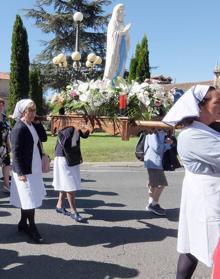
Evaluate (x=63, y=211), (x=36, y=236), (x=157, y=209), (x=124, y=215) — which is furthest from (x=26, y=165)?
(x=157, y=209)

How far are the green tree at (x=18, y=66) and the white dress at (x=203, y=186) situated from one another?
2278cm

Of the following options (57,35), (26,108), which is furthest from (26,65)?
(26,108)

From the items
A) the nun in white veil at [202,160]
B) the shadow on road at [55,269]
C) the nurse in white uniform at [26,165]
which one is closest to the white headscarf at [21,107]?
the nurse in white uniform at [26,165]

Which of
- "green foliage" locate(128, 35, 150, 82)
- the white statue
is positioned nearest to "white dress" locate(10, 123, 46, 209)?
the white statue

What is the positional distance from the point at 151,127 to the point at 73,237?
2.09 meters

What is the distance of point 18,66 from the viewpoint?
2492 centimetres

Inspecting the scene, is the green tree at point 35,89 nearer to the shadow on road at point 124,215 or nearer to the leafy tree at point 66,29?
the leafy tree at point 66,29

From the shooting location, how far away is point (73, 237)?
4.95 metres

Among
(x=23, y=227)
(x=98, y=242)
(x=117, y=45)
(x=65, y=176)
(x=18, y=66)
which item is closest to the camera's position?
(x=98, y=242)

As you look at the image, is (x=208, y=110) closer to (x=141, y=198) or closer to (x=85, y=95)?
(x=85, y=95)

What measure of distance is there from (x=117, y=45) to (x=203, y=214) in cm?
1136

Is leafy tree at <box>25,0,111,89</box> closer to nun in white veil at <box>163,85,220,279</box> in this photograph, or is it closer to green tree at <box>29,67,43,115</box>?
green tree at <box>29,67,43,115</box>

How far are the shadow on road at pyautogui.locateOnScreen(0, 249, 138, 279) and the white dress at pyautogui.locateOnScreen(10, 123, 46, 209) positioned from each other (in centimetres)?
66

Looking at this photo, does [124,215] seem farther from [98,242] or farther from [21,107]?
[21,107]
